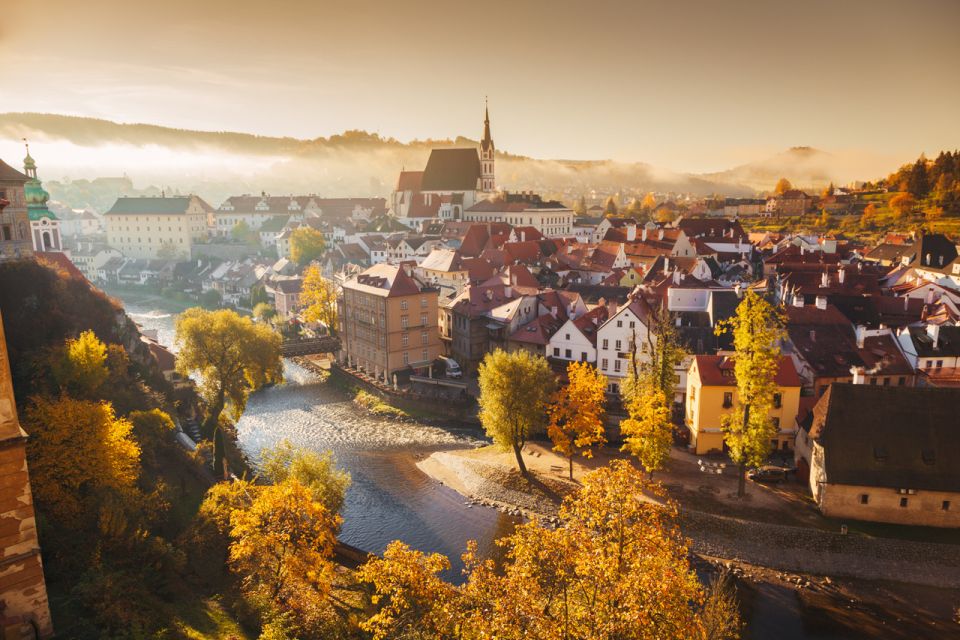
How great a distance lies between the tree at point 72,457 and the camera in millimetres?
17469

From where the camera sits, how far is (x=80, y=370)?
75.8 ft

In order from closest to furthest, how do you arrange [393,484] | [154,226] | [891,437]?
[891,437], [393,484], [154,226]

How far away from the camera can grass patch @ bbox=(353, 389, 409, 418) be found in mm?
40938

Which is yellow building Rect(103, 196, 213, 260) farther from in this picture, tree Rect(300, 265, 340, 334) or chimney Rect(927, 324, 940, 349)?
chimney Rect(927, 324, 940, 349)

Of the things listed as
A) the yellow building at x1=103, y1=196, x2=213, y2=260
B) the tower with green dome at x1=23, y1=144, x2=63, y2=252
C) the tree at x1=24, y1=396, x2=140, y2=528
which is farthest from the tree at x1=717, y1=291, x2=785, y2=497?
the yellow building at x1=103, y1=196, x2=213, y2=260

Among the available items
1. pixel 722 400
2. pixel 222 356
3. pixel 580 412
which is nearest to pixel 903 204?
pixel 722 400

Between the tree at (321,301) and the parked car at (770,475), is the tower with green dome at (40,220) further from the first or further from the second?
the parked car at (770,475)

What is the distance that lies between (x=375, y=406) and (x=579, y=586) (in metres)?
32.4

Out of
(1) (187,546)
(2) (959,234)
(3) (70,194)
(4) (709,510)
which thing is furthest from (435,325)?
(3) (70,194)

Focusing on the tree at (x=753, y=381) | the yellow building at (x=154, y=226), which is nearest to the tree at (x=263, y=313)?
the yellow building at (x=154, y=226)

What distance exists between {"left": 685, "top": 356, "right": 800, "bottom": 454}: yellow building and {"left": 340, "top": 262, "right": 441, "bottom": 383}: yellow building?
20.8m

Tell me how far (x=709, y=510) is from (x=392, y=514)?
42.4 feet

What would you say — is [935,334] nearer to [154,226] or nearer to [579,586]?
[579,586]

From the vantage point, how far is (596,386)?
2855 centimetres
